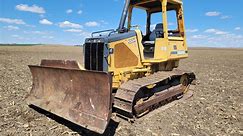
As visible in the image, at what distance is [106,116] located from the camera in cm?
464

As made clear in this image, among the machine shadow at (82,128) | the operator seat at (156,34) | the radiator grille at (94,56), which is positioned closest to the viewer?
the machine shadow at (82,128)

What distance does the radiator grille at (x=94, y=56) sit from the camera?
19.4 feet

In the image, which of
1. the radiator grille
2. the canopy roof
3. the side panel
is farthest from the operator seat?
the radiator grille

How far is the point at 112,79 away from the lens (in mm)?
5871

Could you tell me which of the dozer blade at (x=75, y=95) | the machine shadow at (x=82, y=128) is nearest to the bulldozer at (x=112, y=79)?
the dozer blade at (x=75, y=95)

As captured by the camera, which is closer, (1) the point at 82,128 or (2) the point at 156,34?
(1) the point at 82,128

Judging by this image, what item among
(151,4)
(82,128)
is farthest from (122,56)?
(151,4)

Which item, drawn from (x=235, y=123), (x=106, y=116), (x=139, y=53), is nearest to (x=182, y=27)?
(x=139, y=53)

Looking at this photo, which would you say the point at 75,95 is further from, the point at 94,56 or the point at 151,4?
the point at 151,4

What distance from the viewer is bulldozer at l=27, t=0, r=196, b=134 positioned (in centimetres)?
496

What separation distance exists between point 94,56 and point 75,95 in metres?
1.19

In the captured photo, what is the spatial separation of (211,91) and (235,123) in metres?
3.13

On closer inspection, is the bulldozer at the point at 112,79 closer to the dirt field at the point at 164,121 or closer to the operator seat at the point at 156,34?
the operator seat at the point at 156,34

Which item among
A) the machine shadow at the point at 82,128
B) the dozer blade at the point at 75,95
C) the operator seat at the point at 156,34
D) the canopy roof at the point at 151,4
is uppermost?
the canopy roof at the point at 151,4
